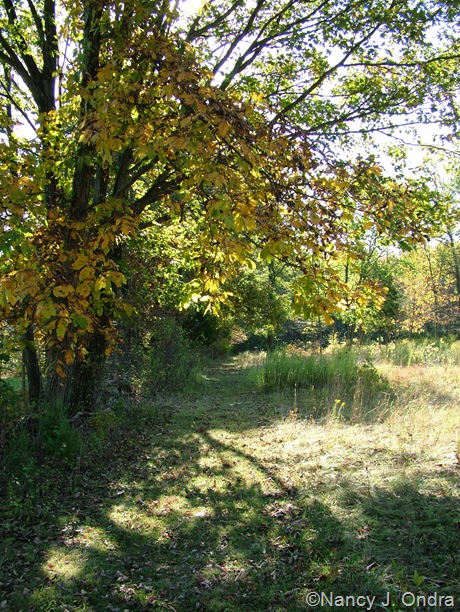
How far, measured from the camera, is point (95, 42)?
4.26 metres

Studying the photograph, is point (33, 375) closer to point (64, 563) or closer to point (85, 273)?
point (64, 563)

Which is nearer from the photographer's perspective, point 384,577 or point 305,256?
point 384,577

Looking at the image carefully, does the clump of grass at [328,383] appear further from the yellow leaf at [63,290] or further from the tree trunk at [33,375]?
the yellow leaf at [63,290]

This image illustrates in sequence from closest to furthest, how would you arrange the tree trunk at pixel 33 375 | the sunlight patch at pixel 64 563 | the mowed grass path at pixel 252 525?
1. the mowed grass path at pixel 252 525
2. the sunlight patch at pixel 64 563
3. the tree trunk at pixel 33 375

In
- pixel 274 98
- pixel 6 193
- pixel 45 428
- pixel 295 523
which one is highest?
pixel 274 98

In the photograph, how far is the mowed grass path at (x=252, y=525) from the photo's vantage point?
3076mm

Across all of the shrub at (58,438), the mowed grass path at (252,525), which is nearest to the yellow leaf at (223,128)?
the mowed grass path at (252,525)

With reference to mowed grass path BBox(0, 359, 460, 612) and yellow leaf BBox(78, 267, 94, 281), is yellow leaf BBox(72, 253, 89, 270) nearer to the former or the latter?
yellow leaf BBox(78, 267, 94, 281)

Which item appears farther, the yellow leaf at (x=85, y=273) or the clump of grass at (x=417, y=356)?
the clump of grass at (x=417, y=356)

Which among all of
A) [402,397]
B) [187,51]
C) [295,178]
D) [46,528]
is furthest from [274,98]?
[46,528]

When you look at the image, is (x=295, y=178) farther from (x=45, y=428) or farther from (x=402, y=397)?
(x=402, y=397)

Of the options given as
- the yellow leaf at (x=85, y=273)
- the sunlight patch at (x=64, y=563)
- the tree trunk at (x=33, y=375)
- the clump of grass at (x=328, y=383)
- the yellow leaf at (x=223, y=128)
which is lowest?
the sunlight patch at (x=64, y=563)

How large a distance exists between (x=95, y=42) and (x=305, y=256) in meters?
2.95

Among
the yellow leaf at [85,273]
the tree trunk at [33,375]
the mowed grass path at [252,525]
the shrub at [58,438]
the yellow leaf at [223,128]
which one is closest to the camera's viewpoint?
the yellow leaf at [223,128]
